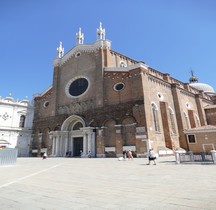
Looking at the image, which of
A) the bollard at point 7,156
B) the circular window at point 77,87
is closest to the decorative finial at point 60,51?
the circular window at point 77,87

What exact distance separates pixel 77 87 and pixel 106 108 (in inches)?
280

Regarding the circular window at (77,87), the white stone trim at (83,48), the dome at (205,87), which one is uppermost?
the dome at (205,87)

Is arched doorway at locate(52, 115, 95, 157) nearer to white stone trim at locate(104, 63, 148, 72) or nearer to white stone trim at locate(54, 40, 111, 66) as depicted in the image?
white stone trim at locate(104, 63, 148, 72)

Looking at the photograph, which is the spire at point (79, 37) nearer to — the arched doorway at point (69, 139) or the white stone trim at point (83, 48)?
the white stone trim at point (83, 48)

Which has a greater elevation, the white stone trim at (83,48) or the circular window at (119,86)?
the white stone trim at (83,48)

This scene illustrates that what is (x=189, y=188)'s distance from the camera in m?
5.04

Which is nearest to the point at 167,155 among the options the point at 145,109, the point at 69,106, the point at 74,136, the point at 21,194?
the point at 145,109

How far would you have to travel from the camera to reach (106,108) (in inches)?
900

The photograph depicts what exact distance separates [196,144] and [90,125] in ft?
42.2

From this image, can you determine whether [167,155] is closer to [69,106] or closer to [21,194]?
[69,106]

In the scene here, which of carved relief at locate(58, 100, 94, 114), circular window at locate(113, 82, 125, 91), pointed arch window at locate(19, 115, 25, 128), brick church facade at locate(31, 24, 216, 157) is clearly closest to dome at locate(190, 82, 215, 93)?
brick church facade at locate(31, 24, 216, 157)

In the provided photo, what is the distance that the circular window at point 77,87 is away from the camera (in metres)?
26.5

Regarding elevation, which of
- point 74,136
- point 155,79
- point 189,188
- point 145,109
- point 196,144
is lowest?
point 189,188

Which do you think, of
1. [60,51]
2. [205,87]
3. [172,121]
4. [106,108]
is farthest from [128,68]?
[205,87]
